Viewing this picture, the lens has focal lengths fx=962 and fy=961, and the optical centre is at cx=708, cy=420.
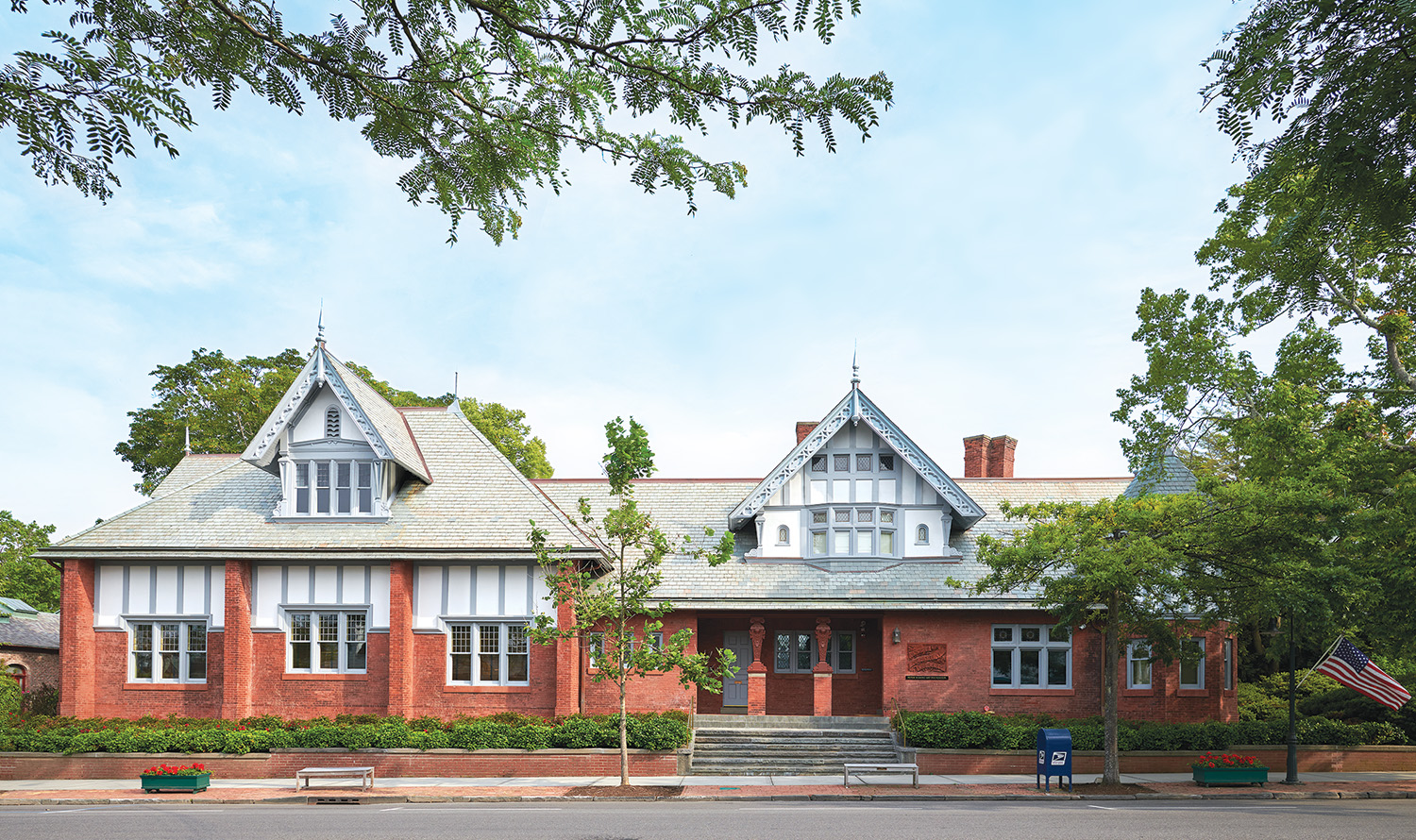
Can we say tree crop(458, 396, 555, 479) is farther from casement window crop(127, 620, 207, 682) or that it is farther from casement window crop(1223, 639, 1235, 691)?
casement window crop(1223, 639, 1235, 691)

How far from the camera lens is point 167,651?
83.8 ft

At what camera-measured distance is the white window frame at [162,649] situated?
25.4 meters

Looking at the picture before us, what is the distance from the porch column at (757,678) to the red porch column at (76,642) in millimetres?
17152

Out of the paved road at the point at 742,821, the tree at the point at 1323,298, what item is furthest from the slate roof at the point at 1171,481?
the paved road at the point at 742,821

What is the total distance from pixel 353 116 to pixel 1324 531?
Result: 20.9 metres

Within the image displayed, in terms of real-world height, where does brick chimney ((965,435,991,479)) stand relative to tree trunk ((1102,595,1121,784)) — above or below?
above

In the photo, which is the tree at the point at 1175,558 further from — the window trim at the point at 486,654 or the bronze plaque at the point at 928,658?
the window trim at the point at 486,654

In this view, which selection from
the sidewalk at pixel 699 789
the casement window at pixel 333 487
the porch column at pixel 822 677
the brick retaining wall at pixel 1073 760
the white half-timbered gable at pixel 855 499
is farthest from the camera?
the white half-timbered gable at pixel 855 499

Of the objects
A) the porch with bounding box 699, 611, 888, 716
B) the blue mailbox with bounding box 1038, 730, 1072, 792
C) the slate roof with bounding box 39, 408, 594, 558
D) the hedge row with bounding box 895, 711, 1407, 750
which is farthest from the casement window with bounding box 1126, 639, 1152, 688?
the slate roof with bounding box 39, 408, 594, 558

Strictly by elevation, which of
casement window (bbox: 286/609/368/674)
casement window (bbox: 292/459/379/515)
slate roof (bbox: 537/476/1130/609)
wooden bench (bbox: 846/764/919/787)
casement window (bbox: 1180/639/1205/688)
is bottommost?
wooden bench (bbox: 846/764/919/787)

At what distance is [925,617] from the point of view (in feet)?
86.2

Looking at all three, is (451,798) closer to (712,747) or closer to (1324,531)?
(712,747)

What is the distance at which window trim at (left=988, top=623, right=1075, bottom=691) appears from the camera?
1026 inches

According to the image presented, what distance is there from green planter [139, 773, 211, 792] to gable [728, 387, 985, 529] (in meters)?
14.6
